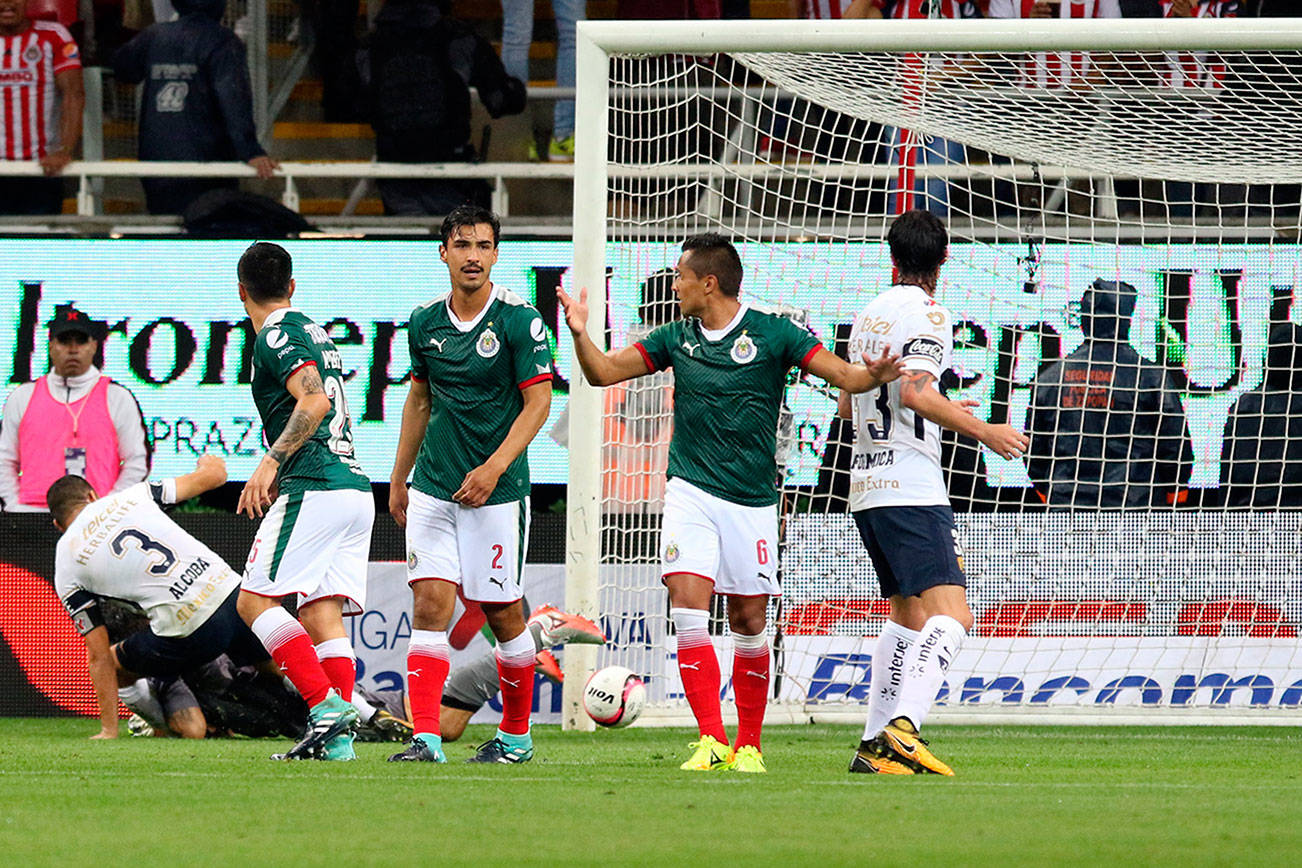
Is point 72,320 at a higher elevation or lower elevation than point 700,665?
higher

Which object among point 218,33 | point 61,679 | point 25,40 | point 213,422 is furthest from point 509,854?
point 25,40

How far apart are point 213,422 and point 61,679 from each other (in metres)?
2.08

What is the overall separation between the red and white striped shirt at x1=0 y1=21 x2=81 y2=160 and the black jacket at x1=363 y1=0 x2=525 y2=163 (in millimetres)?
2407

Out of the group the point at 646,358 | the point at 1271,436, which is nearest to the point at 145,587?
the point at 646,358

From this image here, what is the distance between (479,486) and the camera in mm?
6691

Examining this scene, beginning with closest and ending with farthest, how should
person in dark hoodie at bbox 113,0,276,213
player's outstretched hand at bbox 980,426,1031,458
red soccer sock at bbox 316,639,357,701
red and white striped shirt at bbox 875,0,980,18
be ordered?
player's outstretched hand at bbox 980,426,1031,458, red soccer sock at bbox 316,639,357,701, red and white striped shirt at bbox 875,0,980,18, person in dark hoodie at bbox 113,0,276,213

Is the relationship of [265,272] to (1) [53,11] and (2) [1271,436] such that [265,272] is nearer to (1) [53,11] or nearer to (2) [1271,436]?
(2) [1271,436]

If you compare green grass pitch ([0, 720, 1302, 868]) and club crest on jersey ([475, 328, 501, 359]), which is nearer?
green grass pitch ([0, 720, 1302, 868])

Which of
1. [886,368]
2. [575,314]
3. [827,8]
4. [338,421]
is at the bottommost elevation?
[338,421]

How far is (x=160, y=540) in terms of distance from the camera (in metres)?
9.06

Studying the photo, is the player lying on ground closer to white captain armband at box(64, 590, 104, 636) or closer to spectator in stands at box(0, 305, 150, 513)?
white captain armband at box(64, 590, 104, 636)

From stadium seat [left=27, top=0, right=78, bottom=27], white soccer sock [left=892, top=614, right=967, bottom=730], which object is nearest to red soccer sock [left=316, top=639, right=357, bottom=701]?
white soccer sock [left=892, top=614, right=967, bottom=730]

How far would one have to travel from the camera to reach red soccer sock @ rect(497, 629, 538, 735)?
22.7 feet

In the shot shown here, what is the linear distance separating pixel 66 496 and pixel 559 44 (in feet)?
19.5
